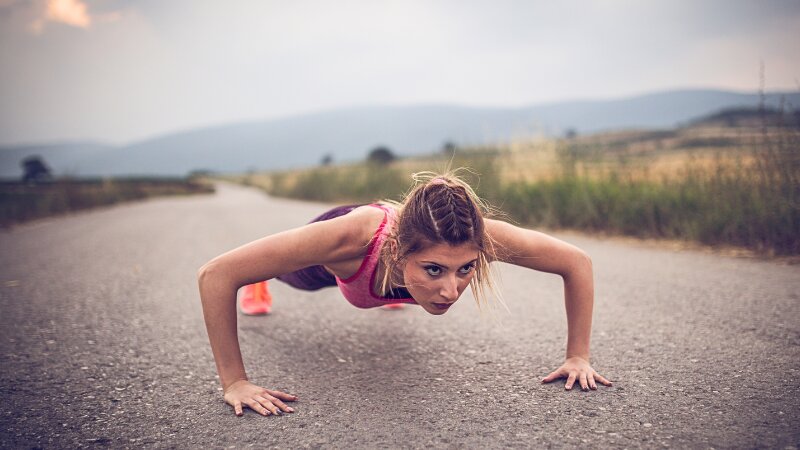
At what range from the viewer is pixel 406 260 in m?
1.84

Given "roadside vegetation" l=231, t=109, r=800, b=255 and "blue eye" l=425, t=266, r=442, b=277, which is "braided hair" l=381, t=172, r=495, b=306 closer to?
"blue eye" l=425, t=266, r=442, b=277

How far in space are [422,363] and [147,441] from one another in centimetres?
120

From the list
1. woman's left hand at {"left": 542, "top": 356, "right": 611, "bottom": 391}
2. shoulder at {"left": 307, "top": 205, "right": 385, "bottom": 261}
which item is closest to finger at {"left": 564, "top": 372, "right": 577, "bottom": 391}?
woman's left hand at {"left": 542, "top": 356, "right": 611, "bottom": 391}

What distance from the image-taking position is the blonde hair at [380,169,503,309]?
1.74 meters

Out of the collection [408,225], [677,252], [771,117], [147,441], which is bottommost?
[677,252]

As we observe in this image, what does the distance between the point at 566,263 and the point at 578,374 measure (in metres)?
0.47

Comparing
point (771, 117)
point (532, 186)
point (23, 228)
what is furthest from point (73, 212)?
point (771, 117)

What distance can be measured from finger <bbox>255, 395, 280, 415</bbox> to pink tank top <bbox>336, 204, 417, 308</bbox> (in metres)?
0.60

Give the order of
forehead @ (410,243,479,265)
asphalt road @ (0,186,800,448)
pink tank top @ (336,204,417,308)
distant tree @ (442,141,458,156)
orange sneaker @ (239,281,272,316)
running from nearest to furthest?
1. asphalt road @ (0,186,800,448)
2. forehead @ (410,243,479,265)
3. pink tank top @ (336,204,417,308)
4. orange sneaker @ (239,281,272,316)
5. distant tree @ (442,141,458,156)

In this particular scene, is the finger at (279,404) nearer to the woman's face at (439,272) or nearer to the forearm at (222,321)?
the forearm at (222,321)

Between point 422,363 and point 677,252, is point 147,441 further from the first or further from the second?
point 677,252

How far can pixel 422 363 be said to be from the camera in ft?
7.64

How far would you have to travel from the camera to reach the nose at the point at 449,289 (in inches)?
68.7

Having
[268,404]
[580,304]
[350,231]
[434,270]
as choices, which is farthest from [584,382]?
[268,404]
